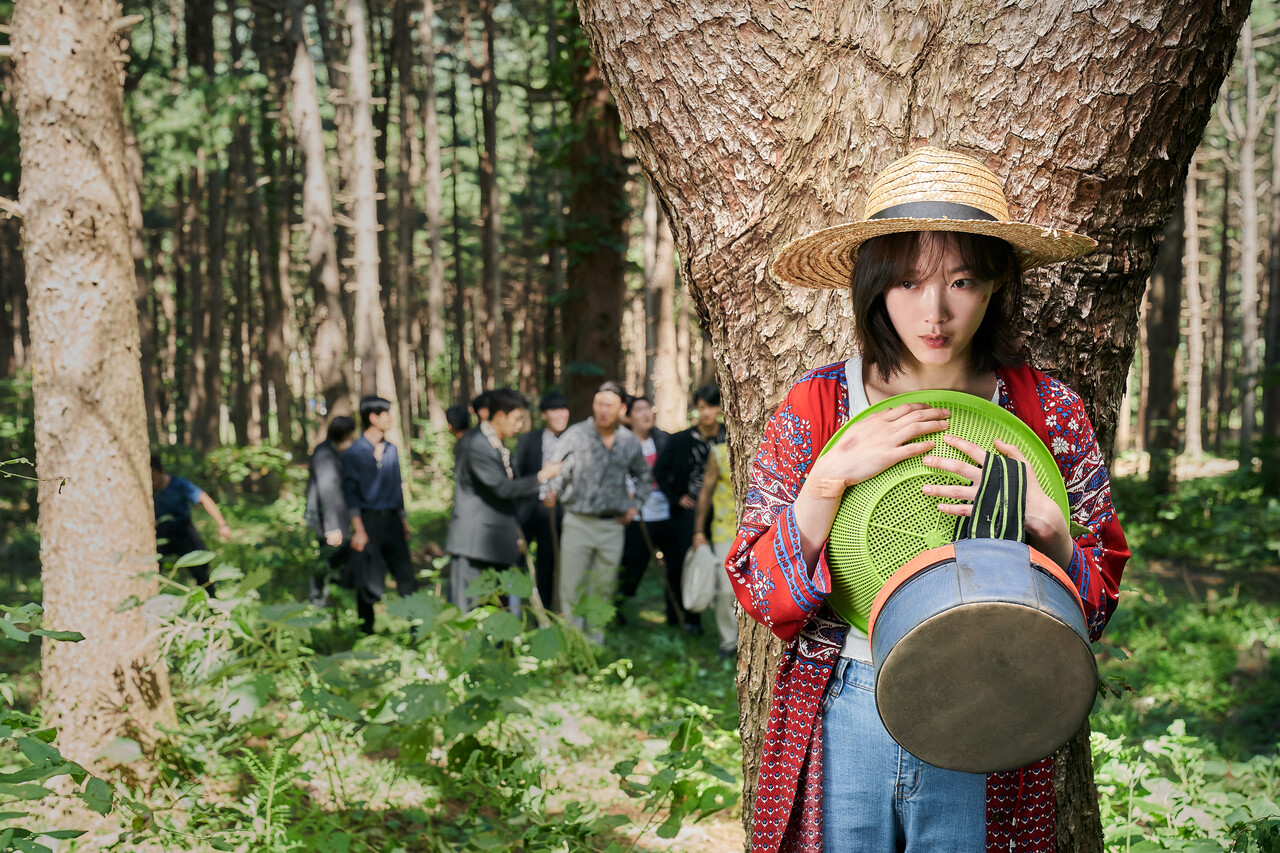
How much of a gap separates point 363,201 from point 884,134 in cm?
1437

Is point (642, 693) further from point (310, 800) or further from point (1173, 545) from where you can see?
point (1173, 545)

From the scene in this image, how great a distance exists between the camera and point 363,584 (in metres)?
7.26

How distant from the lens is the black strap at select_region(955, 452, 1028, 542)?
1383 mm

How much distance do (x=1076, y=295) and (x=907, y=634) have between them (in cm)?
115

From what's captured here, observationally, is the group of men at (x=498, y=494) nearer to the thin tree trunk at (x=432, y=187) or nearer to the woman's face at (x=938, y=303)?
the woman's face at (x=938, y=303)

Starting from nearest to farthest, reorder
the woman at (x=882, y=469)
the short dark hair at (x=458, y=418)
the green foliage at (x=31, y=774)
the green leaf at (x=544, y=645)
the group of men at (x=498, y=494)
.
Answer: the woman at (x=882, y=469)
the green foliage at (x=31, y=774)
the green leaf at (x=544, y=645)
the group of men at (x=498, y=494)
the short dark hair at (x=458, y=418)

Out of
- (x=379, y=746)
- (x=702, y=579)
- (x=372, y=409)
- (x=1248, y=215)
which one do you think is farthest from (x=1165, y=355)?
(x=379, y=746)

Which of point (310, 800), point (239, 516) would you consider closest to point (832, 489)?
point (310, 800)

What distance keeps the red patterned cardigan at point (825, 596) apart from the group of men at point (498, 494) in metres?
4.95

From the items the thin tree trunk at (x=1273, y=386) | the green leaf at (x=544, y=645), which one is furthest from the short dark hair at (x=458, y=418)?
the thin tree trunk at (x=1273, y=386)

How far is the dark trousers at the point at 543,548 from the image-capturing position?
8.59m

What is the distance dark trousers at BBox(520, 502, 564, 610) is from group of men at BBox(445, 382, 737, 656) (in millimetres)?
314

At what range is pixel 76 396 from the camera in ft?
13.2

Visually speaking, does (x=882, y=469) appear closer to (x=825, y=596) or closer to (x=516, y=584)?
(x=825, y=596)
